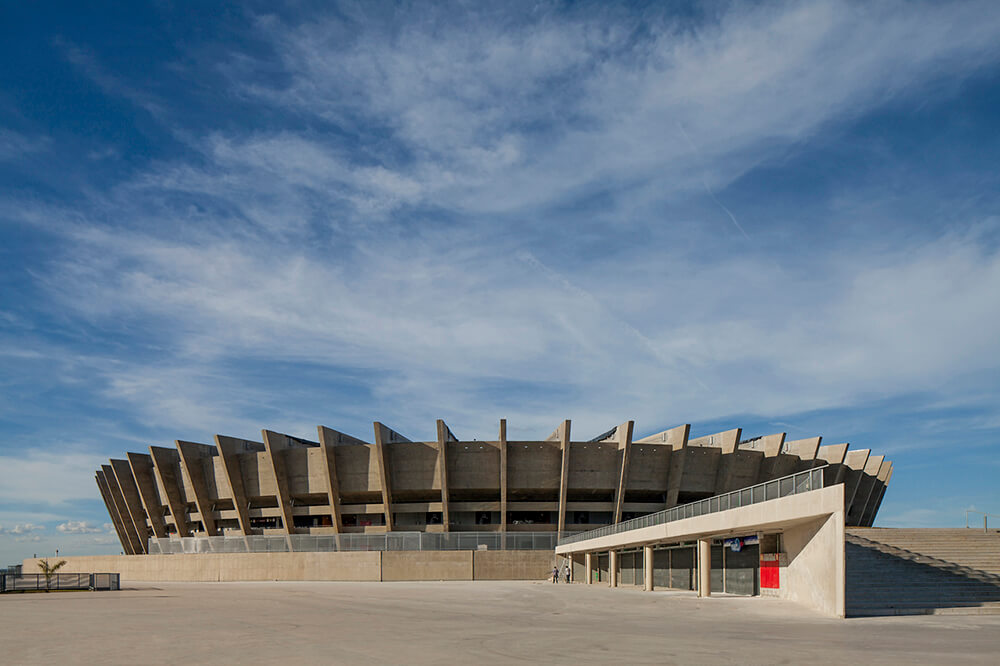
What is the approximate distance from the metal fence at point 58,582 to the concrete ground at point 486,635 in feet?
54.4

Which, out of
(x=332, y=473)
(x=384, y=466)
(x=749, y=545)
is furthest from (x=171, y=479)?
(x=749, y=545)

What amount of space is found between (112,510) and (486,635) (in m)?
77.0

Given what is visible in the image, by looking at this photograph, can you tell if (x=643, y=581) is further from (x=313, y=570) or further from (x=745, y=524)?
(x=313, y=570)

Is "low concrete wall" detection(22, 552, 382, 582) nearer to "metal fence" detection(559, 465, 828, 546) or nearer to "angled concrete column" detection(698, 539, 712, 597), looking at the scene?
"metal fence" detection(559, 465, 828, 546)

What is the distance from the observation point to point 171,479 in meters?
66.2

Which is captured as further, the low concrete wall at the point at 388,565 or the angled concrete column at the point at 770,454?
the angled concrete column at the point at 770,454

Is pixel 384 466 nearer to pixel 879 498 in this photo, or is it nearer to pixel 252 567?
pixel 252 567

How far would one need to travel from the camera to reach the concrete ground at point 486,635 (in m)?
11.8

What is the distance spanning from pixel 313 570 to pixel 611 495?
2420 cm

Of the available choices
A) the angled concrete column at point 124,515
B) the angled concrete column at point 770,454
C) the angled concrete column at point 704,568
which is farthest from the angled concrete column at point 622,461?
the angled concrete column at point 124,515

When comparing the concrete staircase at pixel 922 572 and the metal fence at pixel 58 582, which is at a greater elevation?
the concrete staircase at pixel 922 572

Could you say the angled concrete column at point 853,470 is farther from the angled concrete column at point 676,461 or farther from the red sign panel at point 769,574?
the red sign panel at point 769,574

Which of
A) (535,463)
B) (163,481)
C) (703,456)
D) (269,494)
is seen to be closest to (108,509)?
(163,481)

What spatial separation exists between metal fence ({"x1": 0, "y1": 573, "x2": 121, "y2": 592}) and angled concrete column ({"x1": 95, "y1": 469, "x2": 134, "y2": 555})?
4270cm
